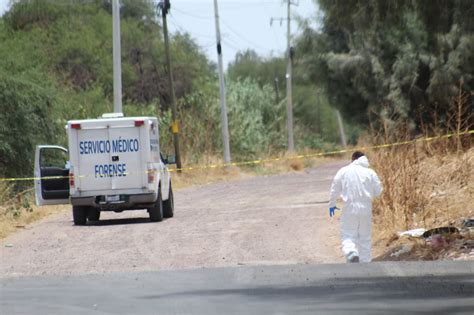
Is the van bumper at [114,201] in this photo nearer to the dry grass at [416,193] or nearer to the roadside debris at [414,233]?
the dry grass at [416,193]

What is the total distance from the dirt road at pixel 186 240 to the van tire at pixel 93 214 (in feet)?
0.85

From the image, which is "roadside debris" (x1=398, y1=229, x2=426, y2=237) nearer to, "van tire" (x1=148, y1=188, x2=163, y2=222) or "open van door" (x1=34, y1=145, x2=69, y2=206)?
"van tire" (x1=148, y1=188, x2=163, y2=222)

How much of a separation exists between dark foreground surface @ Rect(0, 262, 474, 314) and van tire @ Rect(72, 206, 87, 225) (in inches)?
428

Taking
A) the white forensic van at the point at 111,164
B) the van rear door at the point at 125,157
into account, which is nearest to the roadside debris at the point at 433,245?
the white forensic van at the point at 111,164

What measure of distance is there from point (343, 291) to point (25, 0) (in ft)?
199

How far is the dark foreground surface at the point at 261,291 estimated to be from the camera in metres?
10.8

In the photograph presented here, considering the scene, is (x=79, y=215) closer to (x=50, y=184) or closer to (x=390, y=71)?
(x=50, y=184)

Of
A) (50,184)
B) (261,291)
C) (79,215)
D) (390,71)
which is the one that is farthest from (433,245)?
(390,71)

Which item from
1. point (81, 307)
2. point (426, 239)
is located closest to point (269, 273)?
point (81, 307)

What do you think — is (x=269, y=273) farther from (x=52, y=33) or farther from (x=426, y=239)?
(x=52, y=33)

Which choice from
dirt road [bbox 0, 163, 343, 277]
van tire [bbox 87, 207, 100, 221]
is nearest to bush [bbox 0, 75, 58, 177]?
dirt road [bbox 0, 163, 343, 277]

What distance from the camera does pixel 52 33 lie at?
66938mm

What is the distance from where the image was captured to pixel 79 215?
2581 cm

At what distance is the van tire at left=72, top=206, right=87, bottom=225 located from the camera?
25.7m
